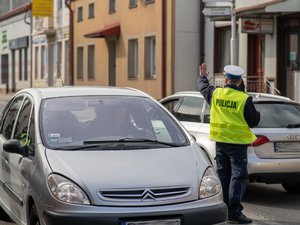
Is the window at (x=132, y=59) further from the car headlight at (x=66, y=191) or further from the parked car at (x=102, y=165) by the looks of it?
the car headlight at (x=66, y=191)

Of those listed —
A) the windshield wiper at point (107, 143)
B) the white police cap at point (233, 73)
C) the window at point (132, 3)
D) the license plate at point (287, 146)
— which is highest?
the window at point (132, 3)

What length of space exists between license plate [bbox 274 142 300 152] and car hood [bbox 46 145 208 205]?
3.18 meters

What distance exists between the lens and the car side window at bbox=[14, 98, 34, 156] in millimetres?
6211

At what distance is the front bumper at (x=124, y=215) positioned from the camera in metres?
5.18

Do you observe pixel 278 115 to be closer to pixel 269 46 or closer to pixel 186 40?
pixel 269 46

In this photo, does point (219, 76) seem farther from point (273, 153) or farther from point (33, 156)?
point (33, 156)

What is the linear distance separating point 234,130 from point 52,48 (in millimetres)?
35125

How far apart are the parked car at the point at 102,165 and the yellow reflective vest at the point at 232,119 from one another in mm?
1012

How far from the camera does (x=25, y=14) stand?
153 feet

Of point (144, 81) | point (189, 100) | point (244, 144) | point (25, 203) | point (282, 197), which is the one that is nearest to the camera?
point (25, 203)

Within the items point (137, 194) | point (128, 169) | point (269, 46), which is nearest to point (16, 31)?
point (269, 46)

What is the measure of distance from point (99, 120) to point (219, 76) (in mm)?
17516

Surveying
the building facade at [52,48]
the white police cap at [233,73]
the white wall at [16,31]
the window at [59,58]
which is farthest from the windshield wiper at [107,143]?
the white wall at [16,31]

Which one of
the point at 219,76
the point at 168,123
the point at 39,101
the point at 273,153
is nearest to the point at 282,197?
the point at 273,153
